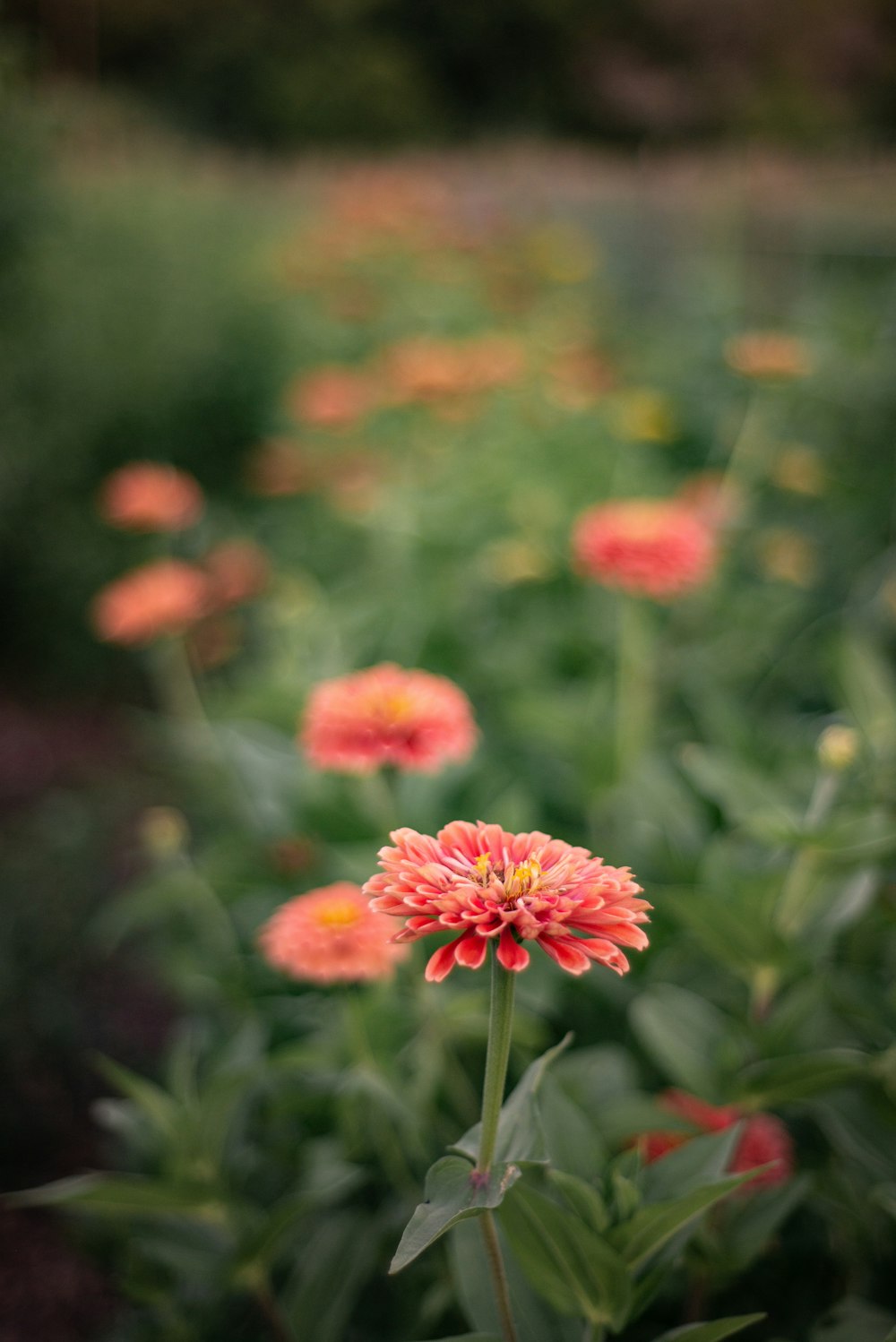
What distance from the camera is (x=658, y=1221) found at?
19.2 inches

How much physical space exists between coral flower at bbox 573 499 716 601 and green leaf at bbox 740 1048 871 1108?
1.56 ft

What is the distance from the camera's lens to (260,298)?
10.8ft

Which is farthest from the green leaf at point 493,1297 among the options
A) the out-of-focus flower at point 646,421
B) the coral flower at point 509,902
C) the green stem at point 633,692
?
the out-of-focus flower at point 646,421

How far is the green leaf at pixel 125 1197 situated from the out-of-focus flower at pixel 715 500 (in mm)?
1167

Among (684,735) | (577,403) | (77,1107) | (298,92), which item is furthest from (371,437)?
(298,92)

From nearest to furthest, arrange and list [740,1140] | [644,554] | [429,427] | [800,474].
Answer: [740,1140] → [644,554] → [800,474] → [429,427]

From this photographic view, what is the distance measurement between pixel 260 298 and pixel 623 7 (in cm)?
201

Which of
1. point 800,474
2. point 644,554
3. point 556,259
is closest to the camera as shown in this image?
point 644,554

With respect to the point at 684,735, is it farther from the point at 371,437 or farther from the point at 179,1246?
the point at 371,437

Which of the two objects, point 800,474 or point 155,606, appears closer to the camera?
point 155,606

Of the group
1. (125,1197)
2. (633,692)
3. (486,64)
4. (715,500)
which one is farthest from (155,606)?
Result: (486,64)

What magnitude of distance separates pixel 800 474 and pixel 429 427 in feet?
2.82

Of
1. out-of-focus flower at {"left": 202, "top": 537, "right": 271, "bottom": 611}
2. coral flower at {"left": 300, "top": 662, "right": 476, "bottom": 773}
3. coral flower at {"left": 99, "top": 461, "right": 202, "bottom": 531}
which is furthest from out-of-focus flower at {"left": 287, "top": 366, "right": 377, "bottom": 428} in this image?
coral flower at {"left": 300, "top": 662, "right": 476, "bottom": 773}

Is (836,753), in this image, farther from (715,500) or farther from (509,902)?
(715,500)
